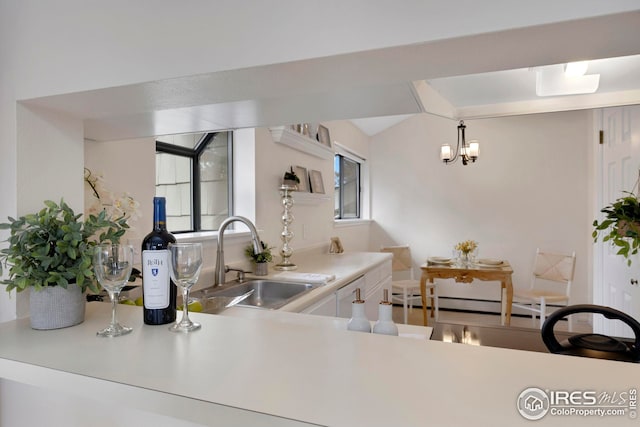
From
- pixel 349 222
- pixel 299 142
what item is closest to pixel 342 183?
pixel 349 222

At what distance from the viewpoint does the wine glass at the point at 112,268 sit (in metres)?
0.82

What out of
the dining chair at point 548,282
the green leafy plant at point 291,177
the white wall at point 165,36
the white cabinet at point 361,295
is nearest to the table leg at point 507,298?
the dining chair at point 548,282

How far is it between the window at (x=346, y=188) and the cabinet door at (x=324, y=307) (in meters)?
2.71

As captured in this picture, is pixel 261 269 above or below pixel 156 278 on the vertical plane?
below

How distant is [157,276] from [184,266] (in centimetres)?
8

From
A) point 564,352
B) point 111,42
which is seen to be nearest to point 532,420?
point 564,352

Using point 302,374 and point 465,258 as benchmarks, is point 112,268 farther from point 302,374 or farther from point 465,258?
point 465,258

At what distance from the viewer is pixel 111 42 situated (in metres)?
0.79

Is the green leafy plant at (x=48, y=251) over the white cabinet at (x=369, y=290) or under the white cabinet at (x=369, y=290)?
over

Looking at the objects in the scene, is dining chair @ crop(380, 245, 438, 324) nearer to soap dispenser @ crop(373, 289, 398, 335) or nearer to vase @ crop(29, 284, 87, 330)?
soap dispenser @ crop(373, 289, 398, 335)

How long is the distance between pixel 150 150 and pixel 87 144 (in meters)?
0.35

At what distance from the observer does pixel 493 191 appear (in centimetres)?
469

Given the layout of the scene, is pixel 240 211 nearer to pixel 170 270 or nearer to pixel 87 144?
pixel 87 144

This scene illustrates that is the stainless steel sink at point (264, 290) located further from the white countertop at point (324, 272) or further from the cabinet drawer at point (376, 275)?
the cabinet drawer at point (376, 275)
